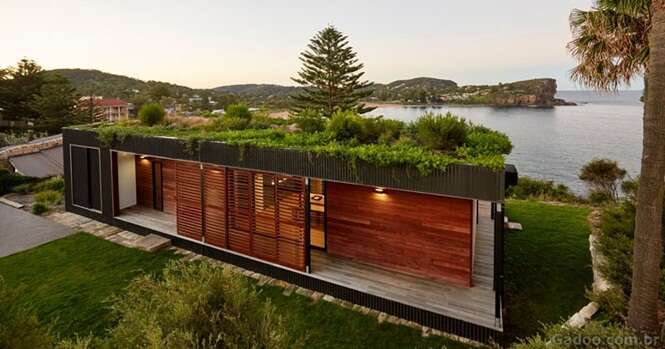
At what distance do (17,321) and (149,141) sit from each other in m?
5.31

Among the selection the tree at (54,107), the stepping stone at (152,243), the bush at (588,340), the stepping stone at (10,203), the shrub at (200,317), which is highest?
the tree at (54,107)

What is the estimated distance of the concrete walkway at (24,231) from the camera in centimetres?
828

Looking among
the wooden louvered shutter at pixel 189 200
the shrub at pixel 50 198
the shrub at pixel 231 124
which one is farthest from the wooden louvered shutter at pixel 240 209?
the shrub at pixel 50 198

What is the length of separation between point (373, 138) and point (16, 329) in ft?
17.0

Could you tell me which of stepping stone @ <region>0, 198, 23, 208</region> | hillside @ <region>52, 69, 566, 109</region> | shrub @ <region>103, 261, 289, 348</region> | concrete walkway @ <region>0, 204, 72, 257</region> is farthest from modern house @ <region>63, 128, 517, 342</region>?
hillside @ <region>52, 69, 566, 109</region>

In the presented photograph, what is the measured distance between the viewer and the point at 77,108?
1106 inches

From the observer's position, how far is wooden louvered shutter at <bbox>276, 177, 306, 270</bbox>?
19.8 feet

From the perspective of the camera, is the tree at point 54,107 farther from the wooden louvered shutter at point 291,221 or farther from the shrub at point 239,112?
the wooden louvered shutter at point 291,221

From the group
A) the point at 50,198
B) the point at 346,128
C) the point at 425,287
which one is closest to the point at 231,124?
the point at 346,128

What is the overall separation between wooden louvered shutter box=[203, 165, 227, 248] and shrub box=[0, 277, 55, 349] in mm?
3804

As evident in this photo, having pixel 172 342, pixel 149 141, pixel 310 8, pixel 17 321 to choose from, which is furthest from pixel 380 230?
pixel 310 8

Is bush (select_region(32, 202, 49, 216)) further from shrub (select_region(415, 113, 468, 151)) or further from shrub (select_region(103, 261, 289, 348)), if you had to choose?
shrub (select_region(415, 113, 468, 151))

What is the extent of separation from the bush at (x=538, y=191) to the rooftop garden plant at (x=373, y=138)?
8.33 m

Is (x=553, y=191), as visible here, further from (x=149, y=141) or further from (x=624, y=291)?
(x=149, y=141)
